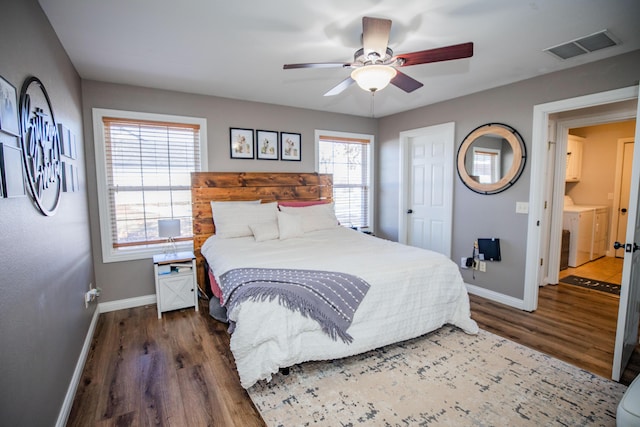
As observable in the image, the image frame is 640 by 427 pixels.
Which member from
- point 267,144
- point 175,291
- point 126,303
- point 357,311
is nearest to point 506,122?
point 357,311

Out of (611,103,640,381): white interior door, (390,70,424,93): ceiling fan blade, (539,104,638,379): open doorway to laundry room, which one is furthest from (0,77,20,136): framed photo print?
(539,104,638,379): open doorway to laundry room

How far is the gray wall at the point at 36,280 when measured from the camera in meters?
1.25

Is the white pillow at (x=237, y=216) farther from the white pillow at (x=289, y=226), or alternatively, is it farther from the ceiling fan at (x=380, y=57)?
the ceiling fan at (x=380, y=57)

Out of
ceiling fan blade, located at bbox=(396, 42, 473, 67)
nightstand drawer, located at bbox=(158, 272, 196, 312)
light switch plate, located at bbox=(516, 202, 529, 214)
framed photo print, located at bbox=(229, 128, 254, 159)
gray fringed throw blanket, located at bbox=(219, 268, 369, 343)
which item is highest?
ceiling fan blade, located at bbox=(396, 42, 473, 67)

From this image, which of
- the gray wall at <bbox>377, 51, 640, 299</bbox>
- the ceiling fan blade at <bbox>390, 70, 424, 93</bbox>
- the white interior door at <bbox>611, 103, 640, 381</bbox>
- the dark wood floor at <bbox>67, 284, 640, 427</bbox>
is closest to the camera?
the dark wood floor at <bbox>67, 284, 640, 427</bbox>

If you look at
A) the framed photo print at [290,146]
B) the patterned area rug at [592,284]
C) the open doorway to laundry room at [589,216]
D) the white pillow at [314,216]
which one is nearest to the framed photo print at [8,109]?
the white pillow at [314,216]

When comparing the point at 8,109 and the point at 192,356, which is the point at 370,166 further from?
the point at 8,109

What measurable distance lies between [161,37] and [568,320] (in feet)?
14.4

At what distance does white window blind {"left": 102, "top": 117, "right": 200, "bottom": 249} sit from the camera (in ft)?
11.1

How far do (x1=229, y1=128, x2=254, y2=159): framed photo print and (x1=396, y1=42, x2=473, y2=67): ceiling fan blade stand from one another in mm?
2476

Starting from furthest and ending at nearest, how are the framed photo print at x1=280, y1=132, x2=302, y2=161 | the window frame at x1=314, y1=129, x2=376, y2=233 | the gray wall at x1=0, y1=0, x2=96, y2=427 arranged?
the window frame at x1=314, y1=129, x2=376, y2=233 < the framed photo print at x1=280, y1=132, x2=302, y2=161 < the gray wall at x1=0, y1=0, x2=96, y2=427

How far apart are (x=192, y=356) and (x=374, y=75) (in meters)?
2.51

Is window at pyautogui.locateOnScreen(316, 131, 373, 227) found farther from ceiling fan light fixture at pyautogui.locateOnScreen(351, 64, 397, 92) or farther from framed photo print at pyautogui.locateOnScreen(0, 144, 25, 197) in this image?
framed photo print at pyautogui.locateOnScreen(0, 144, 25, 197)

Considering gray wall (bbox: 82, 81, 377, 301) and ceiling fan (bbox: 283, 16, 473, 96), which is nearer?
ceiling fan (bbox: 283, 16, 473, 96)
